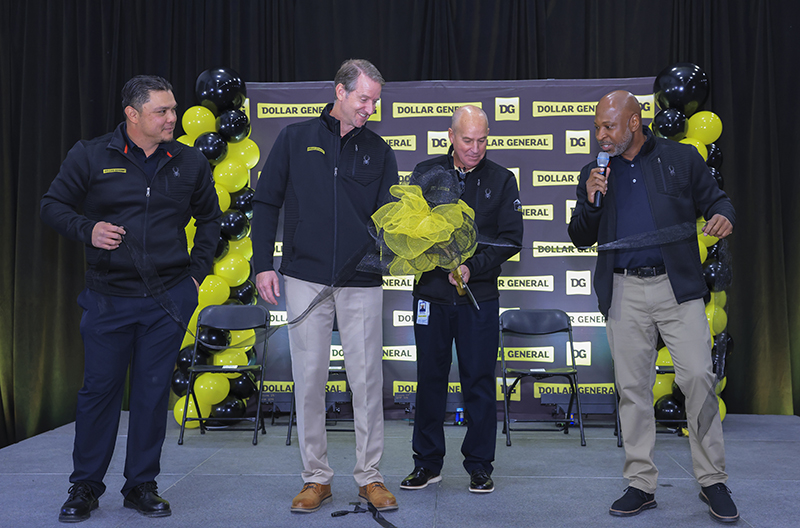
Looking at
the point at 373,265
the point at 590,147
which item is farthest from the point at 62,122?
the point at 590,147

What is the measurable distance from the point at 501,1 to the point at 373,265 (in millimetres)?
3905

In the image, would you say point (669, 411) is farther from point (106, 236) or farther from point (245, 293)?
point (106, 236)

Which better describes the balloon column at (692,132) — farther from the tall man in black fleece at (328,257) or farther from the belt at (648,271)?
the tall man in black fleece at (328,257)

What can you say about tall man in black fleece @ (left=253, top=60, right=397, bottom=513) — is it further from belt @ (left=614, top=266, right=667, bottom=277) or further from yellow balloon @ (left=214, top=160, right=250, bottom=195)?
yellow balloon @ (left=214, top=160, right=250, bottom=195)

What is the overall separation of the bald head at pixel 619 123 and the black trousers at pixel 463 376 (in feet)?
3.15

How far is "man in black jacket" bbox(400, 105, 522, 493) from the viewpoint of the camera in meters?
3.05

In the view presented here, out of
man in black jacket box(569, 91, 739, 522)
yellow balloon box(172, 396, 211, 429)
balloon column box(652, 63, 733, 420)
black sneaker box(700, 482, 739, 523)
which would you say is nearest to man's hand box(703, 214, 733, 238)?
man in black jacket box(569, 91, 739, 522)

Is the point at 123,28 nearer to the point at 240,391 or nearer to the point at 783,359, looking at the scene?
the point at 240,391

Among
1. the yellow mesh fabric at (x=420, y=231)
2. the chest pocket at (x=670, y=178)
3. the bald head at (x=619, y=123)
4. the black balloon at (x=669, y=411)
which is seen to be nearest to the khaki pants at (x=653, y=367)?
the chest pocket at (x=670, y=178)

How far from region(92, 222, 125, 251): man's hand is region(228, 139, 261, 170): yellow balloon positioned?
91.7 inches

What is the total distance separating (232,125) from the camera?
464 centimetres

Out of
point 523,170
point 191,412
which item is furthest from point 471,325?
point 191,412

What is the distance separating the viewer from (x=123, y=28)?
18.7 feet

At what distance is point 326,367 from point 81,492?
1192mm
